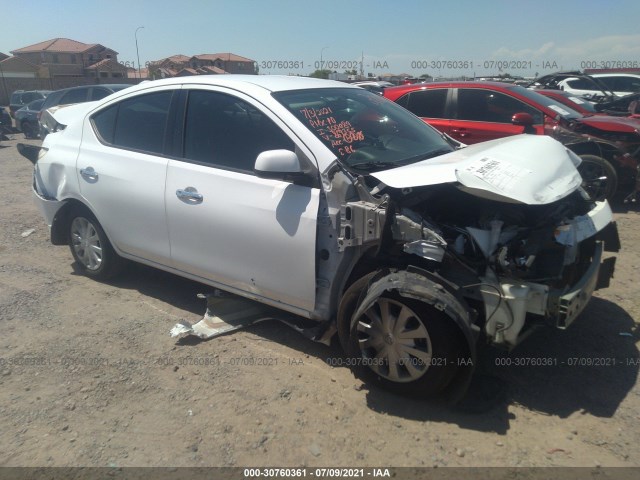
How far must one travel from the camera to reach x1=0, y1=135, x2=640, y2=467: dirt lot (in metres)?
2.74

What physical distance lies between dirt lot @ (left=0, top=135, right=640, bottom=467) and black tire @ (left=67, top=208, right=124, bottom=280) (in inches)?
18.9

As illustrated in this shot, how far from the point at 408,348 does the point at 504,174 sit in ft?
3.69

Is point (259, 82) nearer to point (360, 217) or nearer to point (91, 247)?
point (360, 217)

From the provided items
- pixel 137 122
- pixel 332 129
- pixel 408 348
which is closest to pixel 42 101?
pixel 137 122

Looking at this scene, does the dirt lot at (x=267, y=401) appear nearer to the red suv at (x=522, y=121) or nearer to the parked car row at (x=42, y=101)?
the red suv at (x=522, y=121)

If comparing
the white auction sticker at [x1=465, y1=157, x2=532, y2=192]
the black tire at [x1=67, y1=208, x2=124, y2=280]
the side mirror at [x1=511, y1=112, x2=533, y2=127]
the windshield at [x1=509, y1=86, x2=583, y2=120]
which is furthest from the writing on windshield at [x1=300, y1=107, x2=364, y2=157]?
the windshield at [x1=509, y1=86, x2=583, y2=120]

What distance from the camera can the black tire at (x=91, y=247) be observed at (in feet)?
15.5

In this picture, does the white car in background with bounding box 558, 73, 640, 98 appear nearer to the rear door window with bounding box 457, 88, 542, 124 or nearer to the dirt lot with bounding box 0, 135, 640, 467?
the rear door window with bounding box 457, 88, 542, 124

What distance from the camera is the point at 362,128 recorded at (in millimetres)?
3725

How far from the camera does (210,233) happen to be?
373 cm

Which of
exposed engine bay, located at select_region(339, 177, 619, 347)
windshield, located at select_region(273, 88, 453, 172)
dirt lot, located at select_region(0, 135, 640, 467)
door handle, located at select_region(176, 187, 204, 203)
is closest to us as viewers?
dirt lot, located at select_region(0, 135, 640, 467)

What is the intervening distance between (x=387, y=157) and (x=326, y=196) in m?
0.62

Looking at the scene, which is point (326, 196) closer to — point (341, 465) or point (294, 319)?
point (294, 319)

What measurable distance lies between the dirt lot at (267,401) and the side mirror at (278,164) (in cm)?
129
